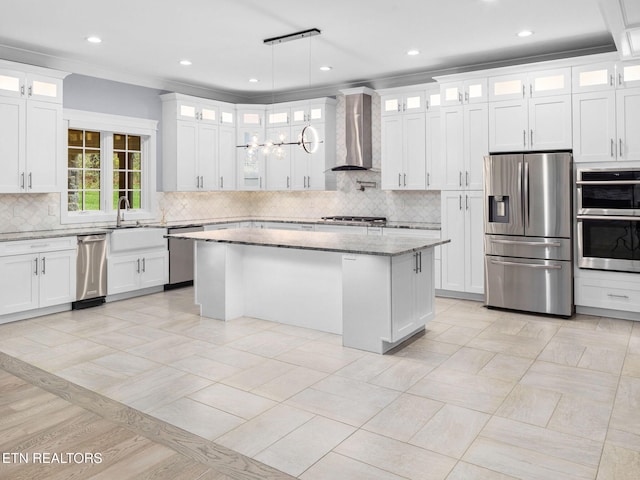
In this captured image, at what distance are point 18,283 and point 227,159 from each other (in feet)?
12.2

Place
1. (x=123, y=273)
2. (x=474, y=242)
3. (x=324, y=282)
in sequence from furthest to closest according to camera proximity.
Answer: (x=123, y=273) → (x=474, y=242) → (x=324, y=282)

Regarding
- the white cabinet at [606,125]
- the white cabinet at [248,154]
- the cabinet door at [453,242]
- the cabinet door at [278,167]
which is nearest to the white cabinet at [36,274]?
the white cabinet at [248,154]

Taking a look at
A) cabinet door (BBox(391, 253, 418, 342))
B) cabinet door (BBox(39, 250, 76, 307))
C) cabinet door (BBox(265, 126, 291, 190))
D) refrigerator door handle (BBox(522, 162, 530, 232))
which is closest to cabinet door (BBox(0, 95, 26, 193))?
cabinet door (BBox(39, 250, 76, 307))

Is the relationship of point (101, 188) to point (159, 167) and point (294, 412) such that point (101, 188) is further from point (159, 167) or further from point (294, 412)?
point (294, 412)

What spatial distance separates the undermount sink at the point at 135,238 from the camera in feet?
20.5

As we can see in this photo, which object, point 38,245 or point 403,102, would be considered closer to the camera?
point 38,245

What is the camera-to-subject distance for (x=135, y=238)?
6457 millimetres

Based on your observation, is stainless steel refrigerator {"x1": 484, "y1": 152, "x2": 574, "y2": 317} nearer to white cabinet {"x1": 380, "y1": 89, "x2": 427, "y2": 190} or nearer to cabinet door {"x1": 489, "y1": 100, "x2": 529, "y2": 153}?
cabinet door {"x1": 489, "y1": 100, "x2": 529, "y2": 153}

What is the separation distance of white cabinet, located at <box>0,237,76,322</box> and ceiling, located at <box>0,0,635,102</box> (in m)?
2.19

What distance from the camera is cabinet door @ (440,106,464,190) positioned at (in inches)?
243

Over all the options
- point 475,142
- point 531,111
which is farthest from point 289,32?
point 531,111

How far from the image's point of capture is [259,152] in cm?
826

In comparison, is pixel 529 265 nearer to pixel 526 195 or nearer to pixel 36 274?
pixel 526 195

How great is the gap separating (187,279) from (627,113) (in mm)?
5836
